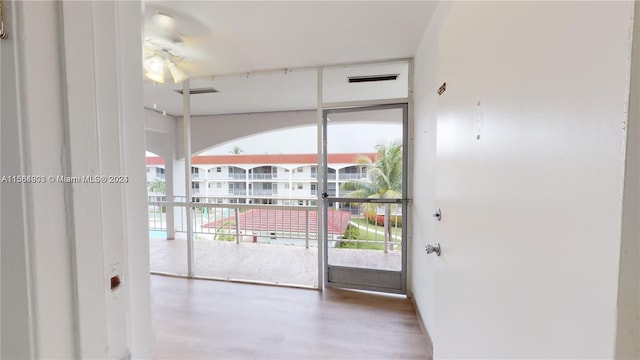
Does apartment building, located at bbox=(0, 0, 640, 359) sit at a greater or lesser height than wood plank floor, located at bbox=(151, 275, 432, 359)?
greater

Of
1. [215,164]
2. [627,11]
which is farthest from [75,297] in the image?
[215,164]

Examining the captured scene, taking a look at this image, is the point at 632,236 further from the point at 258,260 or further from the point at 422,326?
the point at 258,260

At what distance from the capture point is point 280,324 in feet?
7.13

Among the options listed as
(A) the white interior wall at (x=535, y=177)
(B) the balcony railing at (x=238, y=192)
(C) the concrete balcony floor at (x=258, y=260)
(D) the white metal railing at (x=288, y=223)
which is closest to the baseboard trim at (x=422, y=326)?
(C) the concrete balcony floor at (x=258, y=260)

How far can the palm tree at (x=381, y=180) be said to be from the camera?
272 cm

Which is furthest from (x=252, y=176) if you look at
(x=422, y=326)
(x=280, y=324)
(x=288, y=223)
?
(x=422, y=326)

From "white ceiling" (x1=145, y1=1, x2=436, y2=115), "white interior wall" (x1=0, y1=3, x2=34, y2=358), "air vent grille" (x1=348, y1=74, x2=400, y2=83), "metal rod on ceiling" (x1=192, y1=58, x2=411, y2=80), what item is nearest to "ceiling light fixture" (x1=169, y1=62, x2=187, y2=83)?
"white ceiling" (x1=145, y1=1, x2=436, y2=115)

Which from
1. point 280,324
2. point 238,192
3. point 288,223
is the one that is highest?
point 238,192

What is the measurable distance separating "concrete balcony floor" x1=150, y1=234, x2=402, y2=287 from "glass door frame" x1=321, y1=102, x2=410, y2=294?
72mm

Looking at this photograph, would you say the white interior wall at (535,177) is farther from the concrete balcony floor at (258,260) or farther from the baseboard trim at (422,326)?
the concrete balcony floor at (258,260)

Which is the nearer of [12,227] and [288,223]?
[12,227]

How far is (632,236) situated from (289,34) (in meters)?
2.28

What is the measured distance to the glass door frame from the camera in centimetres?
267

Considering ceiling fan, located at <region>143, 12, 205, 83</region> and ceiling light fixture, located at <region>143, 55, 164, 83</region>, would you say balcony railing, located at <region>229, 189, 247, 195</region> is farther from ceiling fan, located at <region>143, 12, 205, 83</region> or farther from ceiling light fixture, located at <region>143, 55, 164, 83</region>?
ceiling light fixture, located at <region>143, 55, 164, 83</region>
